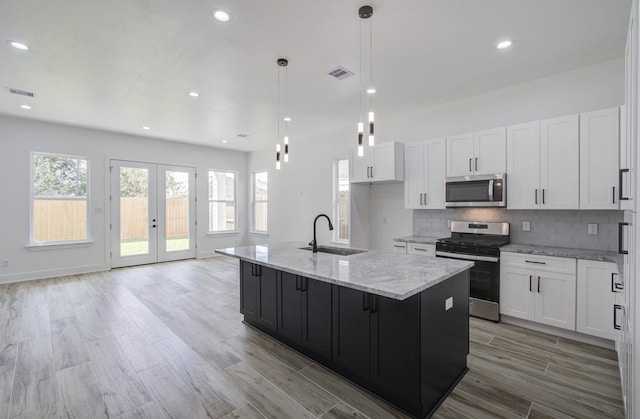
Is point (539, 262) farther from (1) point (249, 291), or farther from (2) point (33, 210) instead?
(2) point (33, 210)

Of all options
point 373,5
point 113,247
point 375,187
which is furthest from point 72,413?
point 113,247

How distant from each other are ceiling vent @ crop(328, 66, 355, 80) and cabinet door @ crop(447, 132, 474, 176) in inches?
65.5

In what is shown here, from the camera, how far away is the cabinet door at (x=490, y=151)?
142 inches

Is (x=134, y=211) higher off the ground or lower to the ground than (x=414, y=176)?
lower

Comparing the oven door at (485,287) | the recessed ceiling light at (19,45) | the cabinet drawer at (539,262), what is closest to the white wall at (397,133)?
the oven door at (485,287)

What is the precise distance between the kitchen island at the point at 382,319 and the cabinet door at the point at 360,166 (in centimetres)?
222

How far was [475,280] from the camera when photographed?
364cm

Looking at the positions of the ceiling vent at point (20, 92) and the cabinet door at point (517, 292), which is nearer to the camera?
the cabinet door at point (517, 292)

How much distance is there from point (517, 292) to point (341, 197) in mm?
3388

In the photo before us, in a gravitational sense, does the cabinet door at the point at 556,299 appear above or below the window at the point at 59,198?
below

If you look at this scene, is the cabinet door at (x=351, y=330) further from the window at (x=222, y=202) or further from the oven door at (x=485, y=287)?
the window at (x=222, y=202)

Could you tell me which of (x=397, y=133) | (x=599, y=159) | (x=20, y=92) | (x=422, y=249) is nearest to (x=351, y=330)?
(x=422, y=249)

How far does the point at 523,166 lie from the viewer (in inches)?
137

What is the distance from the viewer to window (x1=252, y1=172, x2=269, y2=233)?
808 cm
